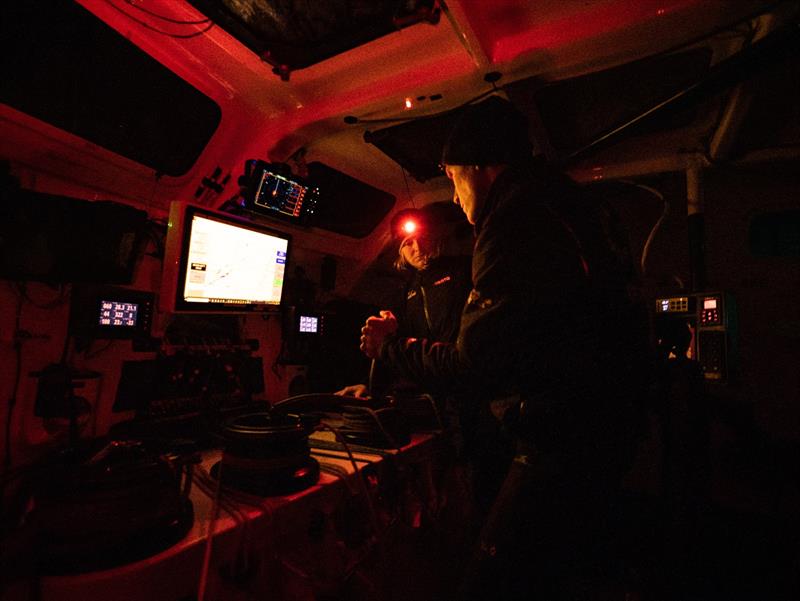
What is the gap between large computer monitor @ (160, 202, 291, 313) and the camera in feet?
5.94

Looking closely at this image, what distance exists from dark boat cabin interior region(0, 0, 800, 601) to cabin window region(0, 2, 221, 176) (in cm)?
1

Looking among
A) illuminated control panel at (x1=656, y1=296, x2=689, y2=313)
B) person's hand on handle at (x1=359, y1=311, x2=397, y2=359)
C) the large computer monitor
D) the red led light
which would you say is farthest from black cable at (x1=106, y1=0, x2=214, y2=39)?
illuminated control panel at (x1=656, y1=296, x2=689, y2=313)

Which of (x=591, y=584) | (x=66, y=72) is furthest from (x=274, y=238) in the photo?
(x=591, y=584)

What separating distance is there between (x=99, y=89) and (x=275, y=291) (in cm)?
118

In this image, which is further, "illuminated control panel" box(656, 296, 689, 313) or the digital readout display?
"illuminated control panel" box(656, 296, 689, 313)

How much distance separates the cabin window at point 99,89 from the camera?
4.99ft

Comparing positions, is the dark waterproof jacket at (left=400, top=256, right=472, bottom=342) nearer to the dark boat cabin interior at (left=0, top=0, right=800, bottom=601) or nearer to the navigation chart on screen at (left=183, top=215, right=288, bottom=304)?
the dark boat cabin interior at (left=0, top=0, right=800, bottom=601)

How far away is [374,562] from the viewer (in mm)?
1583

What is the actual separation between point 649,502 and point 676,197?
2583 millimetres

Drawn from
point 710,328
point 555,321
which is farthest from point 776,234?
point 555,321

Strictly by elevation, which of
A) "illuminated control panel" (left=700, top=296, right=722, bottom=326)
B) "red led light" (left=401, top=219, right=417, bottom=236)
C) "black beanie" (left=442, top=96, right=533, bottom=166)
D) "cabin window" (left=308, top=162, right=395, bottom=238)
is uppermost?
"cabin window" (left=308, top=162, right=395, bottom=238)

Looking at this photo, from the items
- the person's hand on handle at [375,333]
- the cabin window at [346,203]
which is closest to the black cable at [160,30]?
the cabin window at [346,203]

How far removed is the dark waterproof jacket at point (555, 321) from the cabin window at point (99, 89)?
1.65 metres

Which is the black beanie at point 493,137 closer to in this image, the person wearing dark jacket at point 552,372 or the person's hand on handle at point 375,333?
the person wearing dark jacket at point 552,372
